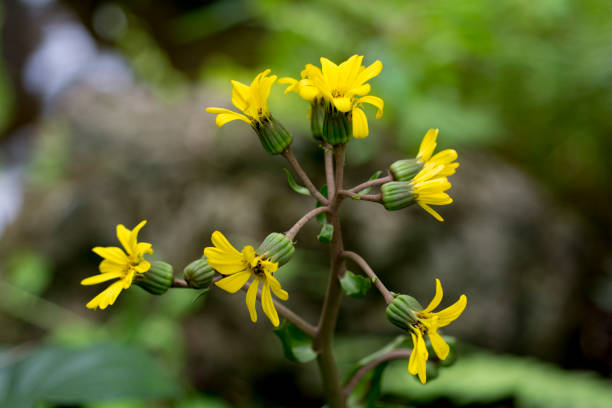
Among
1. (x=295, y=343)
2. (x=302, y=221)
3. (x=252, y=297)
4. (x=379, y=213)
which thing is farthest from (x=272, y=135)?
(x=379, y=213)

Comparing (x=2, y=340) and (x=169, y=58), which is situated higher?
(x=169, y=58)

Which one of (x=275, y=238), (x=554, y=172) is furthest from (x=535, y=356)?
(x=275, y=238)

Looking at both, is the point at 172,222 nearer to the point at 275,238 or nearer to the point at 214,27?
the point at 275,238

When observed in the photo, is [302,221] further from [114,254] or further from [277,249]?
[114,254]

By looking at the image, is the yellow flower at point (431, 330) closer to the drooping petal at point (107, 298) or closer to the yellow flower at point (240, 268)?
the yellow flower at point (240, 268)

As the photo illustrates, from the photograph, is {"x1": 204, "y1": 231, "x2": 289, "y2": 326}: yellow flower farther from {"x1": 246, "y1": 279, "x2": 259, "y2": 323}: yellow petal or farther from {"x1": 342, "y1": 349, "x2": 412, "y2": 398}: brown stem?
{"x1": 342, "y1": 349, "x2": 412, "y2": 398}: brown stem

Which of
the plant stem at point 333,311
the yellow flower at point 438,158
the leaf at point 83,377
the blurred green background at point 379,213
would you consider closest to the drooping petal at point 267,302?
the plant stem at point 333,311

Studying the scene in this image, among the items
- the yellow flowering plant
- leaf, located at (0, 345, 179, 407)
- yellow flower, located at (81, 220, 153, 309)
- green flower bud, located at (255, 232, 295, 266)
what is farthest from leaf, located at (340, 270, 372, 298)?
leaf, located at (0, 345, 179, 407)
